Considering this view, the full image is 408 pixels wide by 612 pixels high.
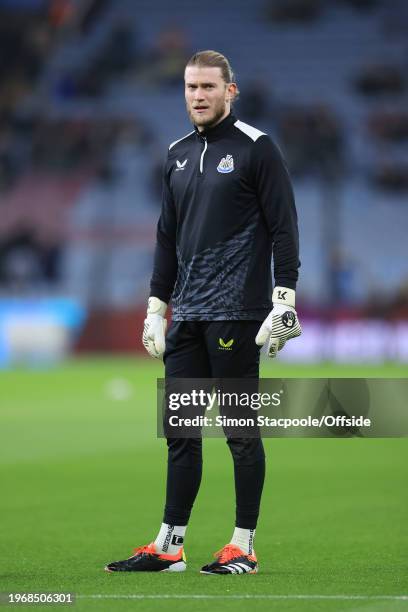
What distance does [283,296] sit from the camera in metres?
5.44

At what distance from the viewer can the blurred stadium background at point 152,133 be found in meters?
29.0

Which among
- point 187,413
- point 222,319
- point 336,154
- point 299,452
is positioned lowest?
point 299,452

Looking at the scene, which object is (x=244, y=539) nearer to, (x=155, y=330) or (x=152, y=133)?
(x=155, y=330)

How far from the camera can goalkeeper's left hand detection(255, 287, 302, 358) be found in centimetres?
537

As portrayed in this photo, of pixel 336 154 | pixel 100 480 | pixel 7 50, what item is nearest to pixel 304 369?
pixel 336 154

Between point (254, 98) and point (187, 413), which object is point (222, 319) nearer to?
point (187, 413)

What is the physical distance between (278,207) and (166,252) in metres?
0.66

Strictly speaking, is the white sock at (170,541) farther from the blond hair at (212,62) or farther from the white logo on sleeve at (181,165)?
the blond hair at (212,62)

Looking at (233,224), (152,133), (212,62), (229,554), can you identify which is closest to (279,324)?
(233,224)

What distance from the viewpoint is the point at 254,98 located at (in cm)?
3136

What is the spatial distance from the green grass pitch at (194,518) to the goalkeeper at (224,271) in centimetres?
25

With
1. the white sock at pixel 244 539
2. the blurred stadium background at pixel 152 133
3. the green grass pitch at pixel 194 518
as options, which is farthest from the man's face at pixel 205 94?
the blurred stadium background at pixel 152 133

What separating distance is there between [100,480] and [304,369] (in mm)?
13037

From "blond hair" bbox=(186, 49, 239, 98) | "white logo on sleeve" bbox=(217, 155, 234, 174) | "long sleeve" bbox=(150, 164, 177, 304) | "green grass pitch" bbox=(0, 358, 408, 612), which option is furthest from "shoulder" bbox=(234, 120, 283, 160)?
"green grass pitch" bbox=(0, 358, 408, 612)
